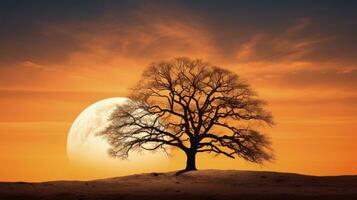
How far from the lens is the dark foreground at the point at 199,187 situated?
27.2 m

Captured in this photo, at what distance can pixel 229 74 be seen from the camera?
1672 inches

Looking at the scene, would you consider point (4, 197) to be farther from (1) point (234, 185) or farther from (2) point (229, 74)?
(2) point (229, 74)

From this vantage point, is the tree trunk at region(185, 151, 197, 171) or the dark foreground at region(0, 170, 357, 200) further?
the tree trunk at region(185, 151, 197, 171)

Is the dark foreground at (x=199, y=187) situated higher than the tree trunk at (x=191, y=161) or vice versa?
the tree trunk at (x=191, y=161)

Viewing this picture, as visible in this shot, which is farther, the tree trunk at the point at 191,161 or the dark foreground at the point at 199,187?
the tree trunk at the point at 191,161

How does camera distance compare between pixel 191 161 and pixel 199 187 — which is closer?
pixel 199 187

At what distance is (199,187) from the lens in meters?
31.9

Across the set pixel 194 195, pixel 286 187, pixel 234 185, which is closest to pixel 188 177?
pixel 234 185

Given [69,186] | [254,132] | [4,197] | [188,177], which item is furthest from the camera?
[254,132]

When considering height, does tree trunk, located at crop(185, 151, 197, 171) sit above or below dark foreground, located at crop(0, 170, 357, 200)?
above

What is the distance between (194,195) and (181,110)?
15846 millimetres

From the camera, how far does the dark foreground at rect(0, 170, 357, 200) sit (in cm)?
2716

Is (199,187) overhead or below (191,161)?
below

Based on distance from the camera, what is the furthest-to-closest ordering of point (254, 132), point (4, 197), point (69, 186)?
point (254, 132) < point (69, 186) < point (4, 197)
